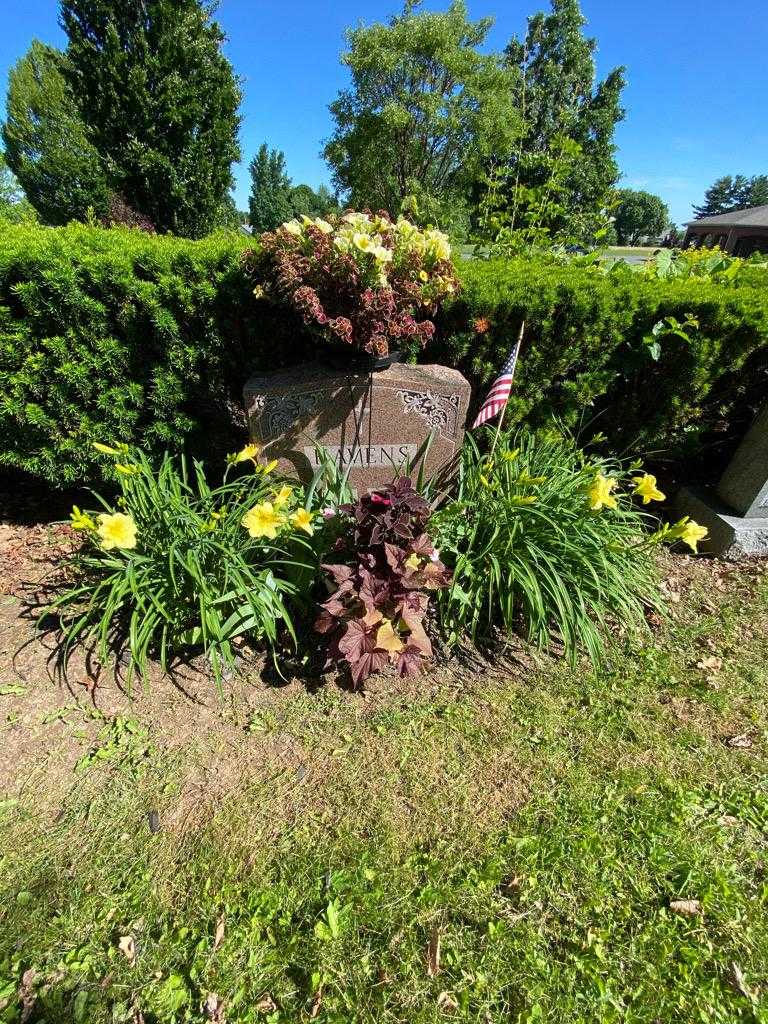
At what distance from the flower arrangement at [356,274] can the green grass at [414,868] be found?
1.80 m

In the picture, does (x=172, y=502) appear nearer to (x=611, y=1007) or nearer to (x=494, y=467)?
(x=494, y=467)

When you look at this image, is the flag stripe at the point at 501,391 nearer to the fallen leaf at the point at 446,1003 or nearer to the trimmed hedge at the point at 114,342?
the trimmed hedge at the point at 114,342

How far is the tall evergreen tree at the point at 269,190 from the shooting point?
41062mm

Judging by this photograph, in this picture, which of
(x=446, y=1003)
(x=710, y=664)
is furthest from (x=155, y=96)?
(x=446, y=1003)

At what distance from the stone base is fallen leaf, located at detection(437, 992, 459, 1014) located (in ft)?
10.1

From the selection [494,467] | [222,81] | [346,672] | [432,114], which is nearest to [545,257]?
[494,467]

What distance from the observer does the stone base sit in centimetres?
330

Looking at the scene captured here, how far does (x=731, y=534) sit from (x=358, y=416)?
8.54 ft

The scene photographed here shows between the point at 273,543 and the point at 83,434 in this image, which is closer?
the point at 273,543

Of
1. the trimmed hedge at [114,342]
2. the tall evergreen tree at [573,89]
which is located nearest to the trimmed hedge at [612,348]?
the trimmed hedge at [114,342]

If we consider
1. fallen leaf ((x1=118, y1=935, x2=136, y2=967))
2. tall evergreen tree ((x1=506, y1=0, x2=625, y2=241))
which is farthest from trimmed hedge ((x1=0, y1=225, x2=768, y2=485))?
tall evergreen tree ((x1=506, y1=0, x2=625, y2=241))

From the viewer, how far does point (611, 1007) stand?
4.55 ft

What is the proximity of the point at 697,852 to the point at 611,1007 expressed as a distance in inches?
25.0

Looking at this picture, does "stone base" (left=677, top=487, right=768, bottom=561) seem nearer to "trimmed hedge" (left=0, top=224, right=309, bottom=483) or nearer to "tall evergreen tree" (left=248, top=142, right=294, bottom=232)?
"trimmed hedge" (left=0, top=224, right=309, bottom=483)
